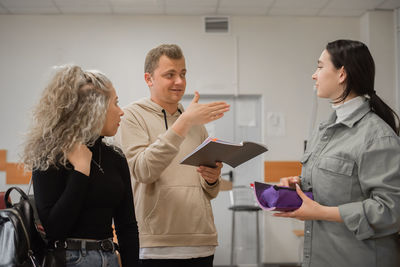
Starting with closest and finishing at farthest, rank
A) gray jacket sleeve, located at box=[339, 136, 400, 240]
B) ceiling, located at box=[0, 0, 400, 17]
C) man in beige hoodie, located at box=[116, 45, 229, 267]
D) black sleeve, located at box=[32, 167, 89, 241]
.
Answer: black sleeve, located at box=[32, 167, 89, 241] < gray jacket sleeve, located at box=[339, 136, 400, 240] < man in beige hoodie, located at box=[116, 45, 229, 267] < ceiling, located at box=[0, 0, 400, 17]

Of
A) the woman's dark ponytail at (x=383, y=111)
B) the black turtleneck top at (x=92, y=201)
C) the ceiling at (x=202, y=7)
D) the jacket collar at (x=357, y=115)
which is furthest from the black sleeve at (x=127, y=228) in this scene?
the ceiling at (x=202, y=7)

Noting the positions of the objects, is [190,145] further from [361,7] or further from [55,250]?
[361,7]

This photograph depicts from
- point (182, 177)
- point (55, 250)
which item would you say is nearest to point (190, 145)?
point (182, 177)

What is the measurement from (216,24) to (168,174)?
3.84 m

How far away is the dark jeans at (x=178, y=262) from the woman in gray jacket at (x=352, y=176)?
1.47ft

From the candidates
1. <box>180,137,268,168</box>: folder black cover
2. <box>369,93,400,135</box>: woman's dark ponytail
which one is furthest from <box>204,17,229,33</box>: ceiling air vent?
<box>369,93,400,135</box>: woman's dark ponytail

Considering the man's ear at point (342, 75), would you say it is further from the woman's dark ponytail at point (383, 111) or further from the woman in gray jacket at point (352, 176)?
the woman's dark ponytail at point (383, 111)

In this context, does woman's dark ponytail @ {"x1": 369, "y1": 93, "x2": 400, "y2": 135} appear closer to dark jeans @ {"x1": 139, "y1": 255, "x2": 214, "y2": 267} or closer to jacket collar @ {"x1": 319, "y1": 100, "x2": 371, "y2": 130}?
jacket collar @ {"x1": 319, "y1": 100, "x2": 371, "y2": 130}

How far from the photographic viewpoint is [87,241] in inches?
54.9

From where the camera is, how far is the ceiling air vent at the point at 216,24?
5324 mm

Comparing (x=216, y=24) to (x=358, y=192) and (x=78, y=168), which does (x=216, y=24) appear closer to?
(x=358, y=192)

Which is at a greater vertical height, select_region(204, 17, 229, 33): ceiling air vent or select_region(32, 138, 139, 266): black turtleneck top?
select_region(204, 17, 229, 33): ceiling air vent

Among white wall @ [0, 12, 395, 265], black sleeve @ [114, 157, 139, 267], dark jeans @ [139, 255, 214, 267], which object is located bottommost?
dark jeans @ [139, 255, 214, 267]

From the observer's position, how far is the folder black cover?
5.35ft
